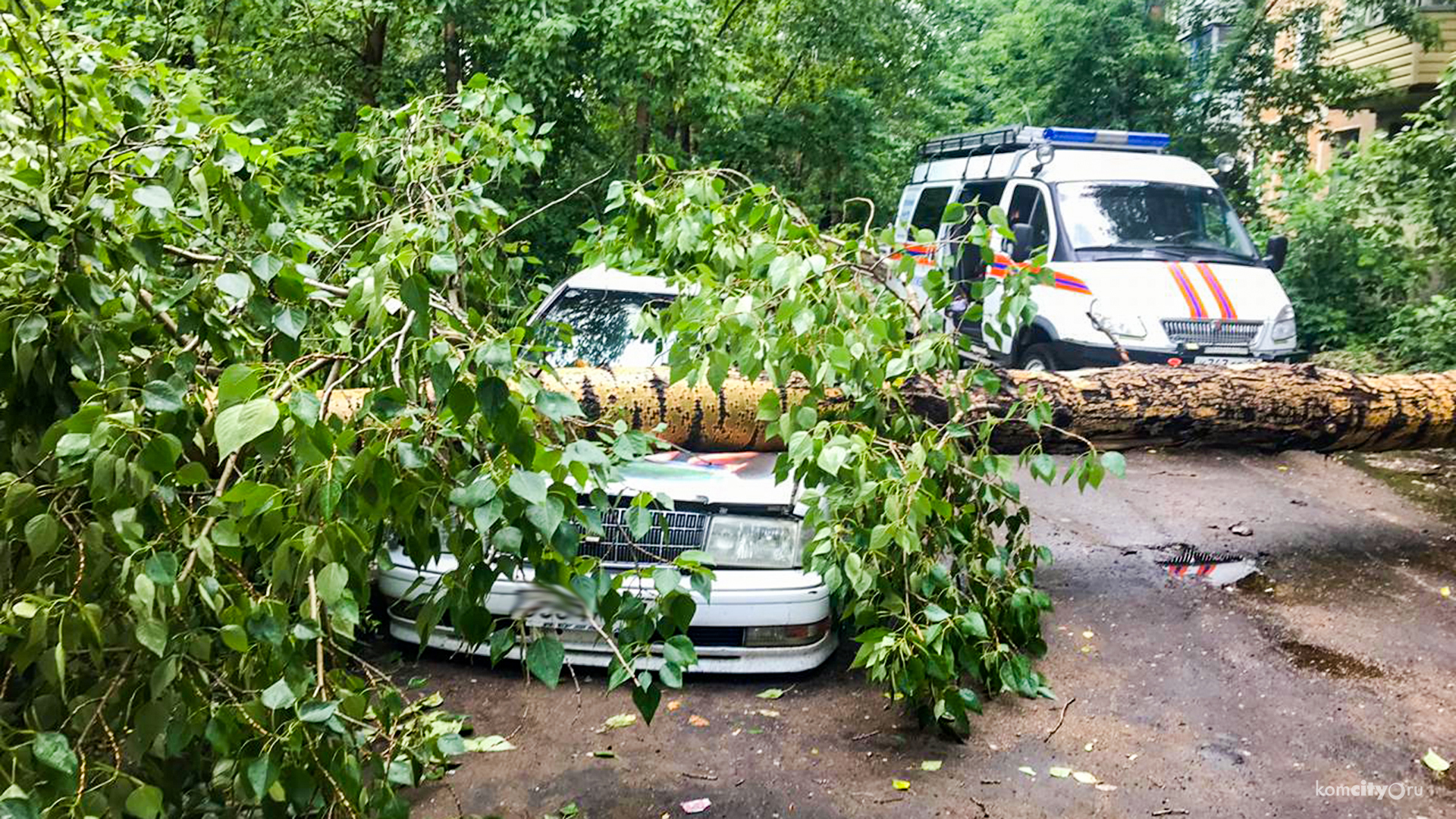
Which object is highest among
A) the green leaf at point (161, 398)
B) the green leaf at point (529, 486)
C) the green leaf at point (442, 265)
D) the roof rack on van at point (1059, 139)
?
the roof rack on van at point (1059, 139)

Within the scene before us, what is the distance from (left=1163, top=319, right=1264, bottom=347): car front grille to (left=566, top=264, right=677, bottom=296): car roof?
5.08m

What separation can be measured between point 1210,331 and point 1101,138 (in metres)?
2.95

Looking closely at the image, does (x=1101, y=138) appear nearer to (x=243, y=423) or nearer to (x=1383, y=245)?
(x=1383, y=245)

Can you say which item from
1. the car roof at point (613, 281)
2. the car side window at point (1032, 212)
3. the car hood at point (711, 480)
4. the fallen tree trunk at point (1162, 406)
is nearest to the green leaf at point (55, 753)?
the car hood at point (711, 480)

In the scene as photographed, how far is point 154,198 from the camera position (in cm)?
267

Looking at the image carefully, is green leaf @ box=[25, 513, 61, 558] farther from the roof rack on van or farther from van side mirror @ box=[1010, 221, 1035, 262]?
the roof rack on van

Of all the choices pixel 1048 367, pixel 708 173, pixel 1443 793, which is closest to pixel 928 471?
pixel 708 173

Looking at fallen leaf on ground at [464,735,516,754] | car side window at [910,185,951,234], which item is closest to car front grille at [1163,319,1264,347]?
car side window at [910,185,951,234]

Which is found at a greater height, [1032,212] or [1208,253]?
[1032,212]

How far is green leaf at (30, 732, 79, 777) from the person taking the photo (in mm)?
2148

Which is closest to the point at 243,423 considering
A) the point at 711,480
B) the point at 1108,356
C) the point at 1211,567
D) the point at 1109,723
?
the point at 711,480

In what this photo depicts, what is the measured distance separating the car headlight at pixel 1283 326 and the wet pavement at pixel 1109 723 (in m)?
3.68

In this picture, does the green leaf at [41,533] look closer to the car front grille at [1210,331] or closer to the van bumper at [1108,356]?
the van bumper at [1108,356]

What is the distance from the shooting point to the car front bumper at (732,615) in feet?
15.0
